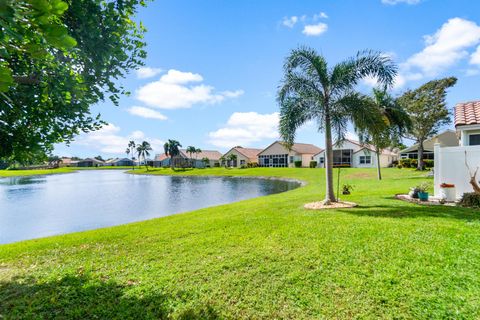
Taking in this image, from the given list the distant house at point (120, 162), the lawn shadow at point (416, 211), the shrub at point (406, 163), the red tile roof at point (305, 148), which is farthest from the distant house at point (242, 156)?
the distant house at point (120, 162)

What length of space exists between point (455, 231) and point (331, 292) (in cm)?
480

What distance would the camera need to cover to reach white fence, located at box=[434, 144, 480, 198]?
429 inches

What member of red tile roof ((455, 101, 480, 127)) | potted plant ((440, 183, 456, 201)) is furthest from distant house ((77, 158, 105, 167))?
potted plant ((440, 183, 456, 201))

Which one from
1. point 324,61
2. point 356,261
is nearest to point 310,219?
point 356,261

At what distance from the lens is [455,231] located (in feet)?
22.5

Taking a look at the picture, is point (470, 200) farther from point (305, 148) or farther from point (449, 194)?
point (305, 148)

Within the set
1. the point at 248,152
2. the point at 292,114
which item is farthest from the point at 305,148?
the point at 292,114

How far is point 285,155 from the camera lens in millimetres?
59500

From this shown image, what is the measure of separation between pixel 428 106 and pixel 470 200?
28.3 meters

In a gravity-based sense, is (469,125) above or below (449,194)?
above

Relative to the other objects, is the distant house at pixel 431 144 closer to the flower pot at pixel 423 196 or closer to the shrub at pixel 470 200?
the flower pot at pixel 423 196

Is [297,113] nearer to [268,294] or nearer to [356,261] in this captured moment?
[356,261]

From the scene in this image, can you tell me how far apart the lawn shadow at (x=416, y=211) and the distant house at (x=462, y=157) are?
2133mm

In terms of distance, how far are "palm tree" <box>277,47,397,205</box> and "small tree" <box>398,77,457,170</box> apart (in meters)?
24.6
